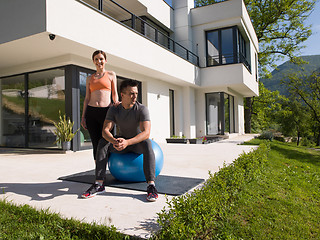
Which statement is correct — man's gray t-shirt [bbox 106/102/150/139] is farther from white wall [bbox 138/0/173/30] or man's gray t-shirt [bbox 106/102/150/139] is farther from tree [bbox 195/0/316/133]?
tree [bbox 195/0/316/133]

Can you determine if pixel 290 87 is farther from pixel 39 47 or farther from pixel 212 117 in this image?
pixel 39 47

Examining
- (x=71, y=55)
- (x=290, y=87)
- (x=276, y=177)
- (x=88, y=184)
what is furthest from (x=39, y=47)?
(x=290, y=87)

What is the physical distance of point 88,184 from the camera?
11.9 feet

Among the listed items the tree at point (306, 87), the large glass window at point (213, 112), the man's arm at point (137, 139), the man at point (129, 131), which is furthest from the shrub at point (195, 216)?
the tree at point (306, 87)

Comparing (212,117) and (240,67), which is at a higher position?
(240,67)

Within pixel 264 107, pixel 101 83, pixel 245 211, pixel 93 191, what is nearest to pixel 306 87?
pixel 264 107

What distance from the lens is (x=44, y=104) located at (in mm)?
8297

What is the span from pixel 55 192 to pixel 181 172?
2.21 metres

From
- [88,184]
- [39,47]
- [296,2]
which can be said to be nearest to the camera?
[88,184]

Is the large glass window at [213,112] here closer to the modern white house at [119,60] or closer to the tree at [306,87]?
the modern white house at [119,60]

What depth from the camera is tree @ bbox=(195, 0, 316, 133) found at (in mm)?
20188

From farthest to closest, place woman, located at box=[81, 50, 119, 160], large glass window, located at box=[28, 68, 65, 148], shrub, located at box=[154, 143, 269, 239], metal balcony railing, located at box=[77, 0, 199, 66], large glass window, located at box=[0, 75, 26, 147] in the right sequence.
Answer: metal balcony railing, located at box=[77, 0, 199, 66] < large glass window, located at box=[0, 75, 26, 147] < large glass window, located at box=[28, 68, 65, 148] < woman, located at box=[81, 50, 119, 160] < shrub, located at box=[154, 143, 269, 239]

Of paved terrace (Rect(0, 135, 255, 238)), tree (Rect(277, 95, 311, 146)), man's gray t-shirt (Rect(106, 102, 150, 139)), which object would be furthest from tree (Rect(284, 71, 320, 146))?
man's gray t-shirt (Rect(106, 102, 150, 139))

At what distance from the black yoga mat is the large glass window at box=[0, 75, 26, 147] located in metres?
6.00
